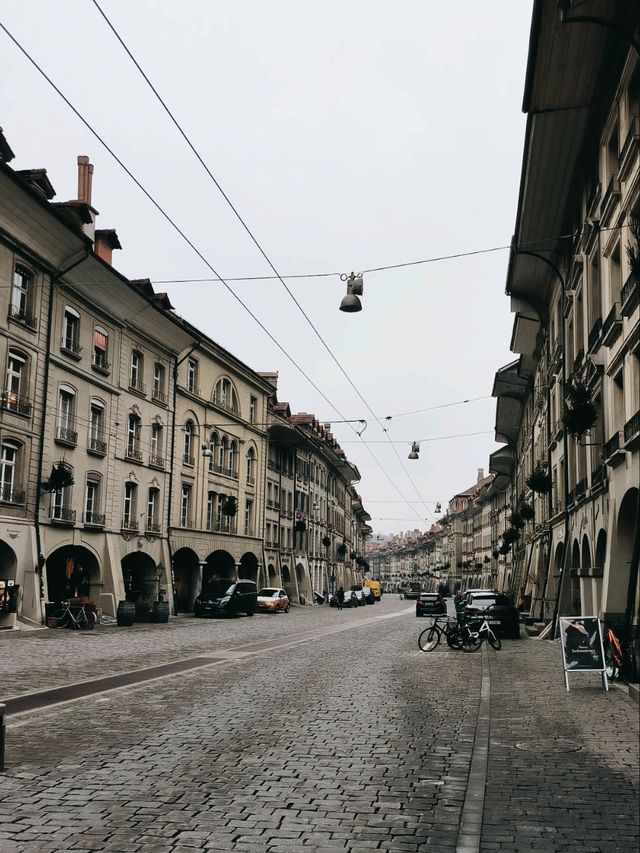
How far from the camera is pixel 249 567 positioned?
5700cm

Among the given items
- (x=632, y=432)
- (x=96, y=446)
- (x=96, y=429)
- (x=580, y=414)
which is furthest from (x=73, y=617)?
(x=632, y=432)

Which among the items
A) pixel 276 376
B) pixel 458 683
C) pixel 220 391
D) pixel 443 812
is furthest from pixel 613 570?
pixel 276 376

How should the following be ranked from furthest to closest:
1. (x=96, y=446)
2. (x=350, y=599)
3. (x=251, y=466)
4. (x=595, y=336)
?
(x=350, y=599) → (x=251, y=466) → (x=96, y=446) → (x=595, y=336)

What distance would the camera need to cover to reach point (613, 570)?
A: 18.1 meters

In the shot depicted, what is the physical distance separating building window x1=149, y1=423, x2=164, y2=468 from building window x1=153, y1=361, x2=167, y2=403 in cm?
139

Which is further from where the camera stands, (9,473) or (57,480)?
(57,480)

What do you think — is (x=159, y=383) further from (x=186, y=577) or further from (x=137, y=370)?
(x=186, y=577)

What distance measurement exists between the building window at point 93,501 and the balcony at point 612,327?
22.2 m

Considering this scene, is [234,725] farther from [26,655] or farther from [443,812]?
[26,655]

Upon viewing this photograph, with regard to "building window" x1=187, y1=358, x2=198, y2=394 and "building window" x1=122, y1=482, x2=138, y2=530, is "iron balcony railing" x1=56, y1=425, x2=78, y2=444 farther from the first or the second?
"building window" x1=187, y1=358, x2=198, y2=394

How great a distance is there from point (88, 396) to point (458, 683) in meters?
23.3

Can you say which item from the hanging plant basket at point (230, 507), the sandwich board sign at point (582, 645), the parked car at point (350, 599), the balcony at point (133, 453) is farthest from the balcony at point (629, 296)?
the parked car at point (350, 599)

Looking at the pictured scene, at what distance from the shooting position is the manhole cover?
9.11 m

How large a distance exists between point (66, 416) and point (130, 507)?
703cm
